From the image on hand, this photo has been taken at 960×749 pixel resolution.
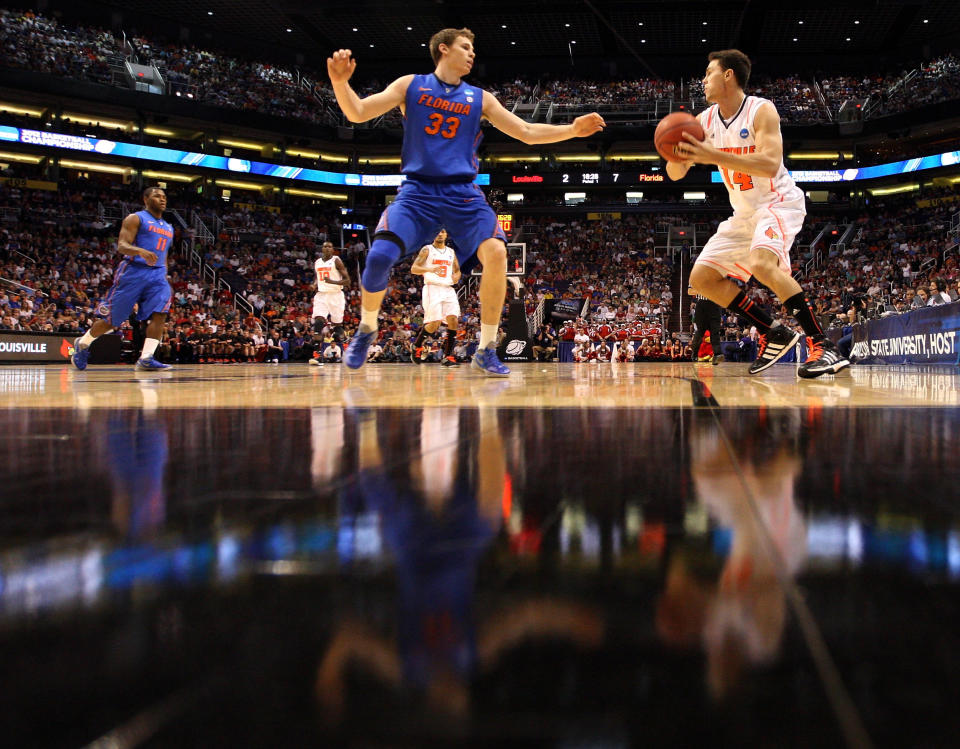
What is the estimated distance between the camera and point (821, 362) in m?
3.66

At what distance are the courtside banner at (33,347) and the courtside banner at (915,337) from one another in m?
12.0

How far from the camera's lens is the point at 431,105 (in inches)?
157

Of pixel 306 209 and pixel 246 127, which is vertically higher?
pixel 246 127

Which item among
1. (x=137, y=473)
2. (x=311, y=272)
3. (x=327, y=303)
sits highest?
(x=311, y=272)

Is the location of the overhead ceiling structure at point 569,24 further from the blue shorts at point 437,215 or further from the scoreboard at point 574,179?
the blue shorts at point 437,215

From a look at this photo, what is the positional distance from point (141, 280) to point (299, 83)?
80.2 feet

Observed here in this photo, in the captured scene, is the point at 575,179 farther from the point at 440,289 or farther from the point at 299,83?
the point at 440,289

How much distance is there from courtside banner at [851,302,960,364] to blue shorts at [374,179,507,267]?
4272 mm

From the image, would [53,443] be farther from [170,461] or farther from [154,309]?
[154,309]

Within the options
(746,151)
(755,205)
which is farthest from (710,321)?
(746,151)

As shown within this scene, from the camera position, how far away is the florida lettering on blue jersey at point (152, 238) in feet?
18.8

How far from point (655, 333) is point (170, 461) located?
16730 mm

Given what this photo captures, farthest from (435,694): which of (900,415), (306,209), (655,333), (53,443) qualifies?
(306,209)

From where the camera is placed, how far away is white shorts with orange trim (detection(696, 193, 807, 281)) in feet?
12.5
